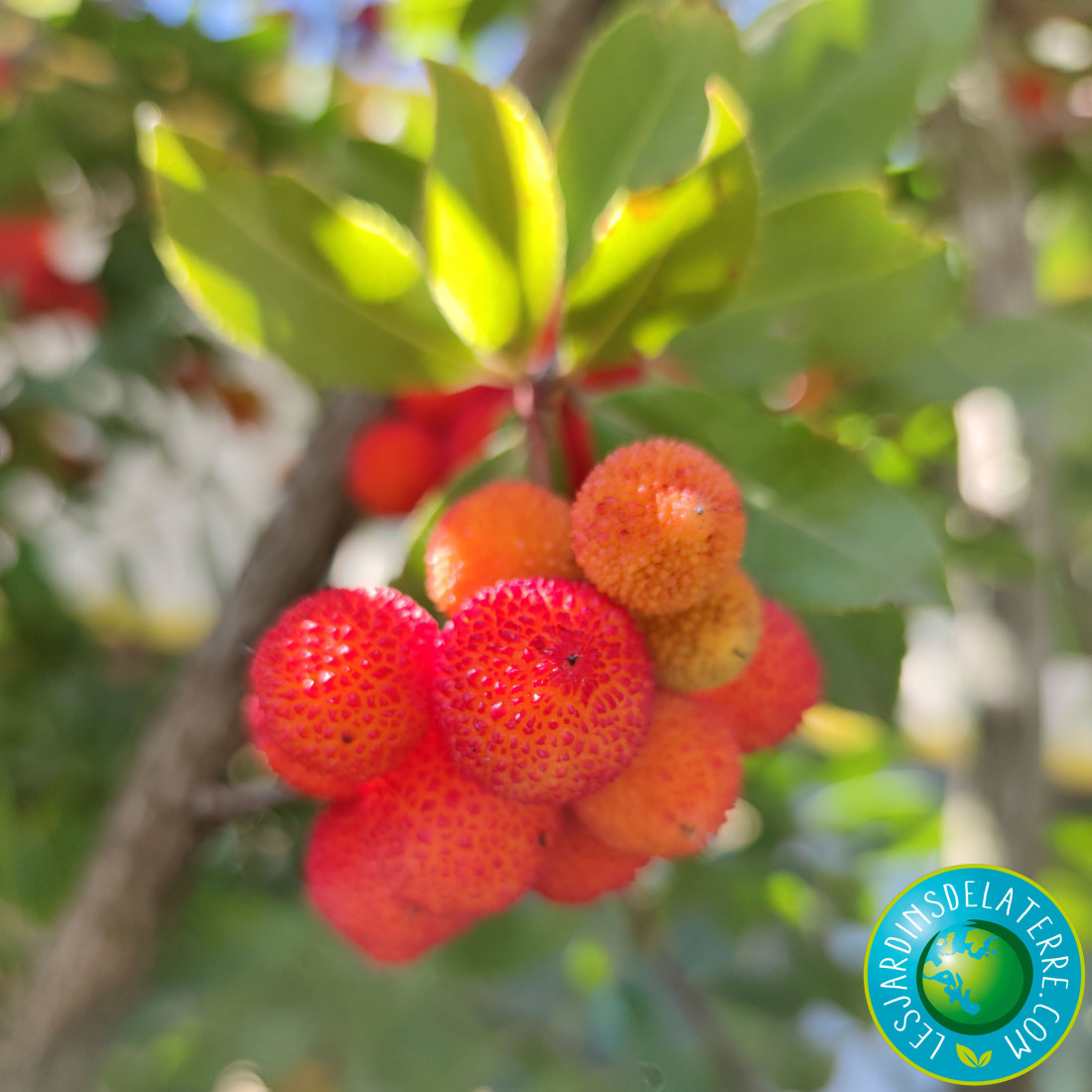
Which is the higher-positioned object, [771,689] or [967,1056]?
[771,689]

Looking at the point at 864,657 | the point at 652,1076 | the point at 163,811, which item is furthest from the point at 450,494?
the point at 652,1076

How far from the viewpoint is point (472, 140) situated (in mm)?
413

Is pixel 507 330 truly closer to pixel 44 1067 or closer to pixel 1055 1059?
pixel 1055 1059

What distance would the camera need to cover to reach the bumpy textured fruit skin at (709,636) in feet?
1.25

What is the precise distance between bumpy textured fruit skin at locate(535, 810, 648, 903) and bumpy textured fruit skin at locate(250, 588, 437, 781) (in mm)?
88

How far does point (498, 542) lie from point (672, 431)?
0.13m

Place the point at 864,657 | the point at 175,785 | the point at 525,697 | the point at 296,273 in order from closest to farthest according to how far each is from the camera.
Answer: the point at 525,697 → the point at 296,273 → the point at 864,657 → the point at 175,785

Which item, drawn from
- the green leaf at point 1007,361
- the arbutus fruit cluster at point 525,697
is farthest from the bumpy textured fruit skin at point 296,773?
the green leaf at point 1007,361

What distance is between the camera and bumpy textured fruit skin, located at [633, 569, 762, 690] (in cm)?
38

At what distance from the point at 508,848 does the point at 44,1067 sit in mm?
620

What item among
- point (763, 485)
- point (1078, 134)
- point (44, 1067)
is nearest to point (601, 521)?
point (763, 485)

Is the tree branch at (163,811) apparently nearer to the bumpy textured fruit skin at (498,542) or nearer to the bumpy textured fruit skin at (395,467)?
the bumpy textured fruit skin at (395,467)

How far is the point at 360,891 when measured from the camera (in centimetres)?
40

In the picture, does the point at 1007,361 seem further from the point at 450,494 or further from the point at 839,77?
the point at 450,494
